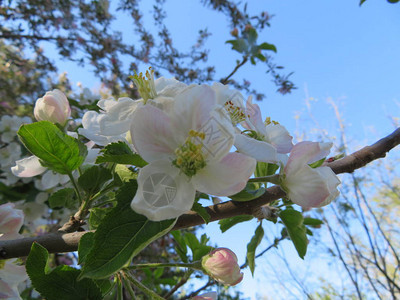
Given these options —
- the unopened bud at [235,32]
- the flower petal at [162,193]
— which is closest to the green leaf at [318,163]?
the flower petal at [162,193]

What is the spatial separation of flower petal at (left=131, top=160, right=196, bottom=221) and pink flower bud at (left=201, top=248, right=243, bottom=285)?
19cm

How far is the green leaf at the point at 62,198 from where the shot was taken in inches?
32.0

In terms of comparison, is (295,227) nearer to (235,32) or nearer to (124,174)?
(124,174)

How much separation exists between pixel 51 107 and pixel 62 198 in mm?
243

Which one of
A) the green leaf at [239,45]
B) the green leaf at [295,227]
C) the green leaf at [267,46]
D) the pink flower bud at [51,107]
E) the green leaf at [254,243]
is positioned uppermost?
the green leaf at [267,46]

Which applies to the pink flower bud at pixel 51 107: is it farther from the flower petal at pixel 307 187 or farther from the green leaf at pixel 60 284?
the flower petal at pixel 307 187

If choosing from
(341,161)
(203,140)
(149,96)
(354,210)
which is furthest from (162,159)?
(354,210)

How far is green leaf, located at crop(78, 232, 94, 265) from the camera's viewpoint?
1.66ft

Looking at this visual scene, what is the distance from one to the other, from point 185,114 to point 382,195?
5.45 metres

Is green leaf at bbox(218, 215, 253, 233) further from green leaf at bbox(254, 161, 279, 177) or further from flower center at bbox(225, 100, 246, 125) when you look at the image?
flower center at bbox(225, 100, 246, 125)

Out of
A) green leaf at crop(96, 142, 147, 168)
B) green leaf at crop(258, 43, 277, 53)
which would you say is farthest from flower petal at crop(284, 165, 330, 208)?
green leaf at crop(258, 43, 277, 53)

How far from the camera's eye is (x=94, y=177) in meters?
0.64

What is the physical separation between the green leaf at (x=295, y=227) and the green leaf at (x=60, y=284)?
17.3 inches

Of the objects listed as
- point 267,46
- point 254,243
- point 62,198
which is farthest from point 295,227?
point 267,46
